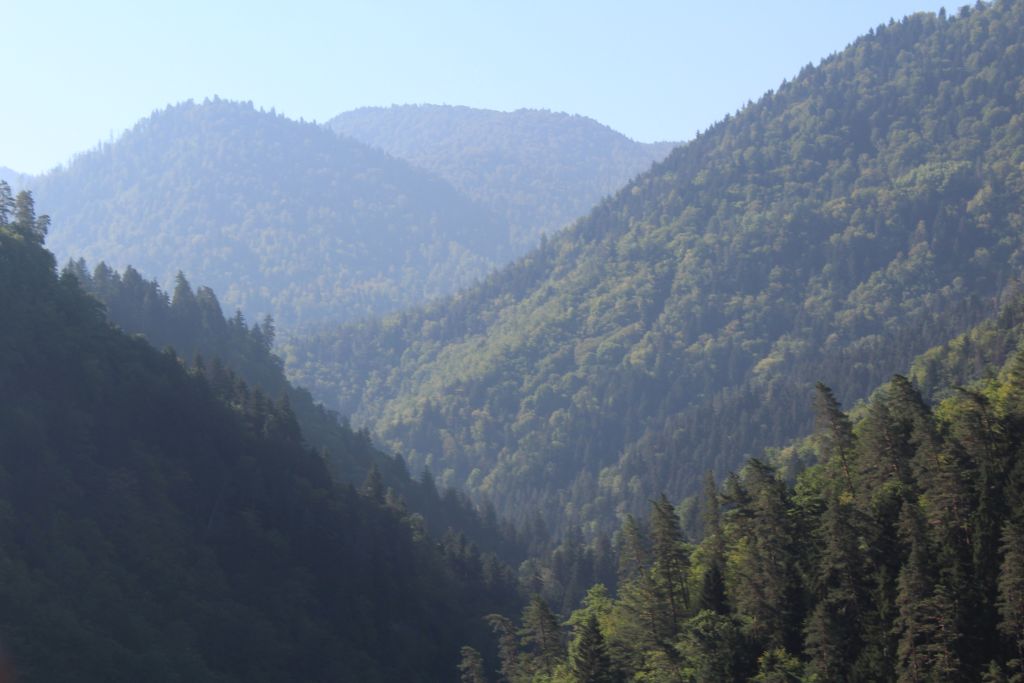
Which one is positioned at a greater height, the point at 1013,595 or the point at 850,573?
the point at 850,573

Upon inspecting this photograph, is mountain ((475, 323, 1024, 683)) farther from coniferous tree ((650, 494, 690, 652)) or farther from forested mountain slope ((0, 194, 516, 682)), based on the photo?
forested mountain slope ((0, 194, 516, 682))

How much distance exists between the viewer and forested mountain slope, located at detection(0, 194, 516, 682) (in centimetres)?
9062

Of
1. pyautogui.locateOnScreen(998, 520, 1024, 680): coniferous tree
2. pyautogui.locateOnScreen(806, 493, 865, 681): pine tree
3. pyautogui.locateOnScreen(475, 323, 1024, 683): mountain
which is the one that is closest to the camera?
pyautogui.locateOnScreen(998, 520, 1024, 680): coniferous tree

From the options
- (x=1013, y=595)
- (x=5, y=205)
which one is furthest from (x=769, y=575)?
(x=5, y=205)

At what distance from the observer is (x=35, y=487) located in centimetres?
9762

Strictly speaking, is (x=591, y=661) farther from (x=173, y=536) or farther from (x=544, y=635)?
(x=173, y=536)

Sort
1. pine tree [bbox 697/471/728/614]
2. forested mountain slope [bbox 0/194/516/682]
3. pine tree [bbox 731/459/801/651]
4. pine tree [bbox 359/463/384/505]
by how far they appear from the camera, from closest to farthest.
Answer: pine tree [bbox 731/459/801/651] → pine tree [bbox 697/471/728/614] → forested mountain slope [bbox 0/194/516/682] → pine tree [bbox 359/463/384/505]

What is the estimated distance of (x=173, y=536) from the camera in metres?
105

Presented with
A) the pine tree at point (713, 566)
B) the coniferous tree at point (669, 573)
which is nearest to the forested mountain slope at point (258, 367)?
the pine tree at point (713, 566)

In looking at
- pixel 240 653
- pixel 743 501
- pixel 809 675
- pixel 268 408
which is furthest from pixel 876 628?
pixel 268 408

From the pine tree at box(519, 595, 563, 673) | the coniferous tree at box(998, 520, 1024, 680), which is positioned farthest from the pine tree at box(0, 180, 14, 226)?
the coniferous tree at box(998, 520, 1024, 680)

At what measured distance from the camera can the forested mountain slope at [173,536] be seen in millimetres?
90625

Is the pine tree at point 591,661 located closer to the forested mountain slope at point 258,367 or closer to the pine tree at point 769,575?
the pine tree at point 769,575

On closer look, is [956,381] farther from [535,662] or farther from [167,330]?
[167,330]
